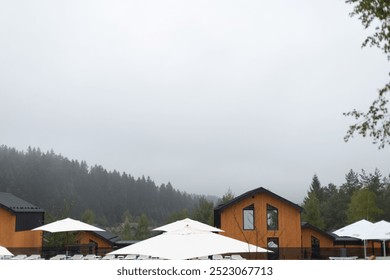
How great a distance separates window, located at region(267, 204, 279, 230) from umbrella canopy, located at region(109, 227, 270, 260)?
19732 mm

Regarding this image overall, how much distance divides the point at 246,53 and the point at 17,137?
162063mm

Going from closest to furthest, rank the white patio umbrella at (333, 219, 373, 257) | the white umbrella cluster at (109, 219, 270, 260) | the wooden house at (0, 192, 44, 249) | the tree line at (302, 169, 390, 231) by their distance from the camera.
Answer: the white umbrella cluster at (109, 219, 270, 260) < the white patio umbrella at (333, 219, 373, 257) < the wooden house at (0, 192, 44, 249) < the tree line at (302, 169, 390, 231)

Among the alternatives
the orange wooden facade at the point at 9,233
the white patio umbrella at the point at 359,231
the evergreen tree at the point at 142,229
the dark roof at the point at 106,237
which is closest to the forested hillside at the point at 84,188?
the evergreen tree at the point at 142,229

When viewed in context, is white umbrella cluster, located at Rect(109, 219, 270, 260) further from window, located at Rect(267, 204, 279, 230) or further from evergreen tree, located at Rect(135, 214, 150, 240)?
evergreen tree, located at Rect(135, 214, 150, 240)

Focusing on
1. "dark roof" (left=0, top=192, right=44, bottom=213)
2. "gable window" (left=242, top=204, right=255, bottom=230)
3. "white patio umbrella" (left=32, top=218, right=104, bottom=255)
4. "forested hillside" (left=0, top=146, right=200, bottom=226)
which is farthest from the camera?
"forested hillside" (left=0, top=146, right=200, bottom=226)

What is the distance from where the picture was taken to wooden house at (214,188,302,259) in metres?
28.6

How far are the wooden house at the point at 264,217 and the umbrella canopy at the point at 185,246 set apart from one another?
19124 millimetres

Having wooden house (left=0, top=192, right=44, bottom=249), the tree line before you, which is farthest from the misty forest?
wooden house (left=0, top=192, right=44, bottom=249)

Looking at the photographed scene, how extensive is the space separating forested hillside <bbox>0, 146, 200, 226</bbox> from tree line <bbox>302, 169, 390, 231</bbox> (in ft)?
173

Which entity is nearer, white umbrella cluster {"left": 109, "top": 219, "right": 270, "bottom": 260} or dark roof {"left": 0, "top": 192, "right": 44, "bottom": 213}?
white umbrella cluster {"left": 109, "top": 219, "right": 270, "bottom": 260}

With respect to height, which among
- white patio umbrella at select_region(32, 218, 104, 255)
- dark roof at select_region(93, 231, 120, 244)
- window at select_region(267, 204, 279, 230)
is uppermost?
window at select_region(267, 204, 279, 230)

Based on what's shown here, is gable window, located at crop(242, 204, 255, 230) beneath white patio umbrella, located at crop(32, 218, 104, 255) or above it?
above

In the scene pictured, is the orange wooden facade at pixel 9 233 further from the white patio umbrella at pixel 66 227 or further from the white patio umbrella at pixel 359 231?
the white patio umbrella at pixel 359 231

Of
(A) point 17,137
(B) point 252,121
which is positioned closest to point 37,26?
(B) point 252,121
